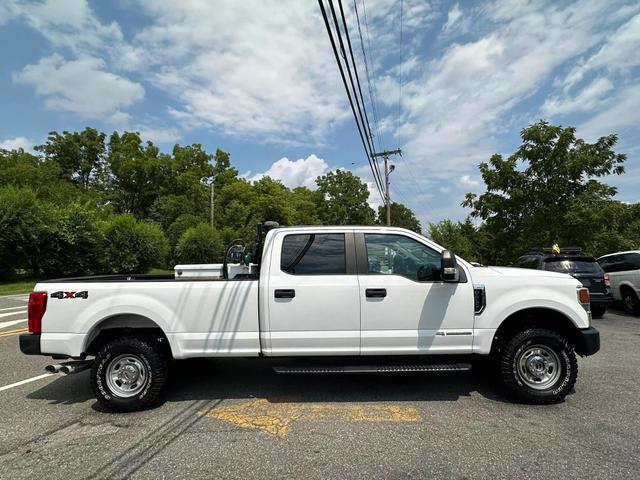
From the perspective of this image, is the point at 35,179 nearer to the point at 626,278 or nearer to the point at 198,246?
the point at 198,246

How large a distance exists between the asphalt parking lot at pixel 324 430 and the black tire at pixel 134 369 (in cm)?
14

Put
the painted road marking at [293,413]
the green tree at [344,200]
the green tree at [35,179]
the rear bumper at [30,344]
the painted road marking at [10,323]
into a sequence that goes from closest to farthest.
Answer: the painted road marking at [293,413], the rear bumper at [30,344], the painted road marking at [10,323], the green tree at [35,179], the green tree at [344,200]

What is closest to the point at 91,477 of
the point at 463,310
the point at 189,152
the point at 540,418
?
the point at 463,310

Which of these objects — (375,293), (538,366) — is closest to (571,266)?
(538,366)

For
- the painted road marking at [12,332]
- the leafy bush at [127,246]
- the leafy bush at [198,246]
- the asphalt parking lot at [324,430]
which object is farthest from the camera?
the leafy bush at [198,246]

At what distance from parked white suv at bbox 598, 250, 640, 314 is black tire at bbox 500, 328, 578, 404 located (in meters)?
8.30

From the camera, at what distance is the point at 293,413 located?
439 centimetres

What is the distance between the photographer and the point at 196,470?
3305 mm

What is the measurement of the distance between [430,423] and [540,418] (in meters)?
1.12

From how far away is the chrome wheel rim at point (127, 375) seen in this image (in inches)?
178

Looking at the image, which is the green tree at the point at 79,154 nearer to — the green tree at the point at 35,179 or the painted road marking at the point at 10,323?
the green tree at the point at 35,179

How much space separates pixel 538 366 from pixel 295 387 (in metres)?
2.77

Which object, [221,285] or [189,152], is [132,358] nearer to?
[221,285]

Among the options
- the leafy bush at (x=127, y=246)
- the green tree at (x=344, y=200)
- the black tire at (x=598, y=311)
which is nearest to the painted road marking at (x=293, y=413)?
the black tire at (x=598, y=311)
